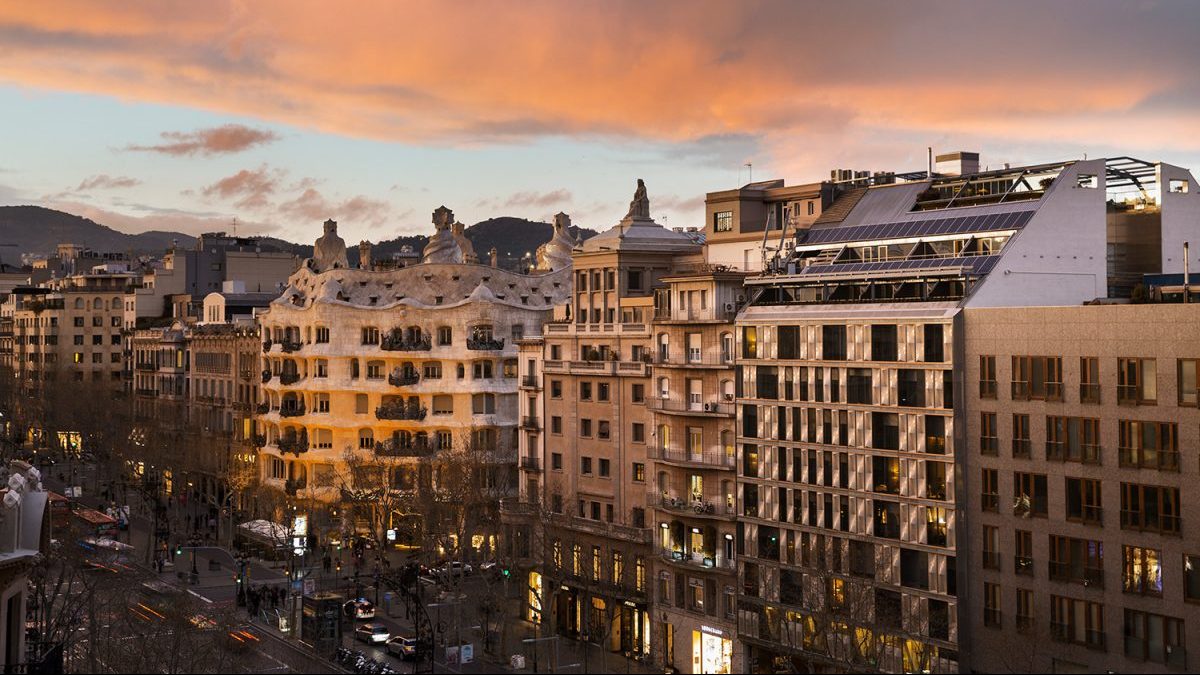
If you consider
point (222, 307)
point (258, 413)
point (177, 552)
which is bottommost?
point (177, 552)

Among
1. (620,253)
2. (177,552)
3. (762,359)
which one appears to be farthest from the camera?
(177,552)

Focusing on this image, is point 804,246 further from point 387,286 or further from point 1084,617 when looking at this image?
point 387,286

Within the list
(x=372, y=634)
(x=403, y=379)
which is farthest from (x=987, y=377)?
(x=403, y=379)

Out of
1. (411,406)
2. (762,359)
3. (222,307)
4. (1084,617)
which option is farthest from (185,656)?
(222,307)

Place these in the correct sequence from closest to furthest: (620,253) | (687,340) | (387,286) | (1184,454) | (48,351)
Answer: (1184,454) → (687,340) → (620,253) → (387,286) → (48,351)

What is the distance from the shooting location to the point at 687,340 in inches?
3460

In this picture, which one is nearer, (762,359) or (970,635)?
(970,635)

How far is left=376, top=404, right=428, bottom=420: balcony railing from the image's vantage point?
400 feet

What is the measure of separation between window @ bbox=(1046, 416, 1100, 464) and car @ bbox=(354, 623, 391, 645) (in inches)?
1661

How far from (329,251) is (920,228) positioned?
3023 inches

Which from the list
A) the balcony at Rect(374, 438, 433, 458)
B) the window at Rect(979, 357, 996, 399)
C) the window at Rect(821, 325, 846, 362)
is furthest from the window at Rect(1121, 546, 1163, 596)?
the balcony at Rect(374, 438, 433, 458)

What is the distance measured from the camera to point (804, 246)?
86875mm

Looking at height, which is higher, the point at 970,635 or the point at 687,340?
the point at 687,340

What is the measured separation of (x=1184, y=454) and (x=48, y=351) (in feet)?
527
